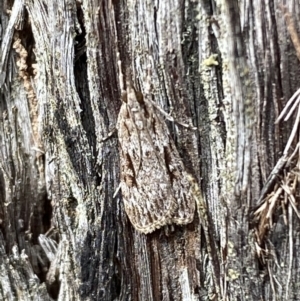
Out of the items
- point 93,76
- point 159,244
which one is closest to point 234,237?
point 159,244

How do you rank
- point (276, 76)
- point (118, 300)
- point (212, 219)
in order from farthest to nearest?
point (118, 300)
point (212, 219)
point (276, 76)

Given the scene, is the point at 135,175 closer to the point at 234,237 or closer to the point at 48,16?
the point at 234,237

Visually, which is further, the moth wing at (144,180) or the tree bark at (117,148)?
the moth wing at (144,180)

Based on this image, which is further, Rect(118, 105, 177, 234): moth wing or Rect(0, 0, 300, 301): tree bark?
Rect(118, 105, 177, 234): moth wing
